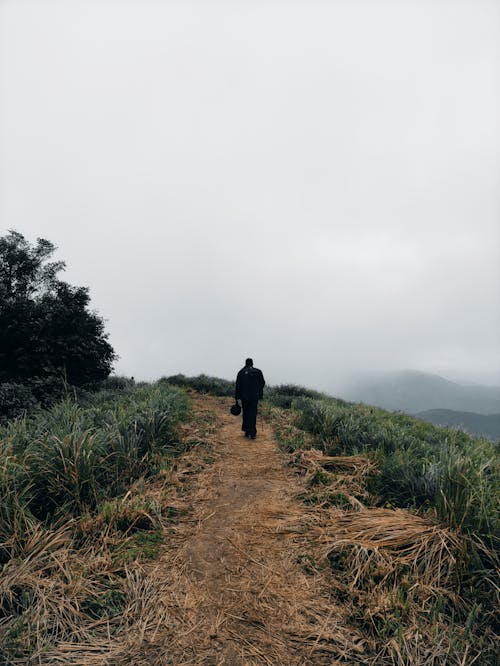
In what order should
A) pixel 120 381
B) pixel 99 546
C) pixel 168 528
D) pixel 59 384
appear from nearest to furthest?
pixel 99 546, pixel 168 528, pixel 59 384, pixel 120 381

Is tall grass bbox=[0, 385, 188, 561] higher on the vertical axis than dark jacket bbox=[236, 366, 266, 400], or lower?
lower

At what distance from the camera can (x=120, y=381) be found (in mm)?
17391

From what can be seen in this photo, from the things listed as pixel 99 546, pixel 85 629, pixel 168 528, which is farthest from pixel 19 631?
pixel 168 528

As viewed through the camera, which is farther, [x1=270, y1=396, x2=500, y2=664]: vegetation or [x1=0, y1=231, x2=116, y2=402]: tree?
[x1=0, y1=231, x2=116, y2=402]: tree

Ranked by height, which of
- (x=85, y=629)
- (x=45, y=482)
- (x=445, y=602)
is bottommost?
(x=85, y=629)

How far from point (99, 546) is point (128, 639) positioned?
3.48ft

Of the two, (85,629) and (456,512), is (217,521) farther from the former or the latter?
(456,512)

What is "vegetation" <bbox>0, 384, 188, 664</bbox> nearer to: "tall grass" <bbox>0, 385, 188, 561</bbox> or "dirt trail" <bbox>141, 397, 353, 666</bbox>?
"tall grass" <bbox>0, 385, 188, 561</bbox>

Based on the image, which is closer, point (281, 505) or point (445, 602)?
point (445, 602)

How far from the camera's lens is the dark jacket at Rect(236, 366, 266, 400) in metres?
7.60

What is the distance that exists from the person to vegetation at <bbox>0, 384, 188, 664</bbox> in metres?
2.79

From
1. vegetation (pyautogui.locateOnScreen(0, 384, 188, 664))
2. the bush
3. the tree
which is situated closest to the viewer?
vegetation (pyautogui.locateOnScreen(0, 384, 188, 664))

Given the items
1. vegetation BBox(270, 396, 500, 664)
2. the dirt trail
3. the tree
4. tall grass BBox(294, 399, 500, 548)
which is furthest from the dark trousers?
the tree

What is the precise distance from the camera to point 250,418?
7.29 m
